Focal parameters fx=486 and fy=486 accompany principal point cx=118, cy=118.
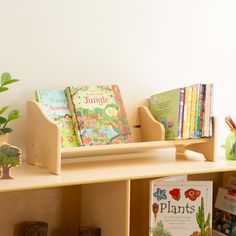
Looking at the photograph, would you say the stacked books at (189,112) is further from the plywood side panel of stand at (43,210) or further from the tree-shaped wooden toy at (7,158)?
the tree-shaped wooden toy at (7,158)

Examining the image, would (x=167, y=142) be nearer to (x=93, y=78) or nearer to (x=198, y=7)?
(x=93, y=78)

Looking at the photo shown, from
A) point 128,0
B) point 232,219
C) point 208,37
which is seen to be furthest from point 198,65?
point 232,219

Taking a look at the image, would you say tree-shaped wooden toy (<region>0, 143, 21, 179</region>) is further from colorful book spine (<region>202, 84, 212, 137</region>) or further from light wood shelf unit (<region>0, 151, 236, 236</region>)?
colorful book spine (<region>202, 84, 212, 137</region>)

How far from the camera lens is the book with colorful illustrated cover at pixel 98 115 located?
1.79 meters

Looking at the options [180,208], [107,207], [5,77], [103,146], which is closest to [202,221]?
[180,208]

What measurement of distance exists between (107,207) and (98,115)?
0.34 metres

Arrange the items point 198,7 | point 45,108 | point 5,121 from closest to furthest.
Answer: point 5,121 → point 45,108 → point 198,7

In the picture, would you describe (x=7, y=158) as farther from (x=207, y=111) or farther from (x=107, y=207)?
(x=207, y=111)

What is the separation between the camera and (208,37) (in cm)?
222

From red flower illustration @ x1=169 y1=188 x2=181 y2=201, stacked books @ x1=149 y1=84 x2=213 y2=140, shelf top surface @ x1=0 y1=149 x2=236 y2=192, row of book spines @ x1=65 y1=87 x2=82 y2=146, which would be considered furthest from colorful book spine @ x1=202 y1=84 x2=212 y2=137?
row of book spines @ x1=65 y1=87 x2=82 y2=146

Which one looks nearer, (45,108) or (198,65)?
(45,108)

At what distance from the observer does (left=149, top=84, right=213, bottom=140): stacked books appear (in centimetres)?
185

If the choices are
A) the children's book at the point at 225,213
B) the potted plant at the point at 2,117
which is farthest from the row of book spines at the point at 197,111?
the potted plant at the point at 2,117

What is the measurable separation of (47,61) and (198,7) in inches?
30.0
